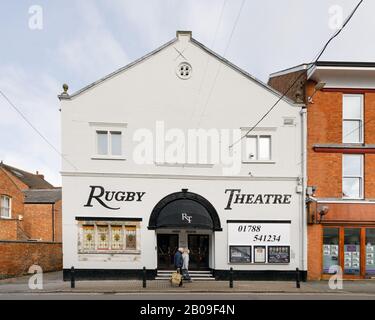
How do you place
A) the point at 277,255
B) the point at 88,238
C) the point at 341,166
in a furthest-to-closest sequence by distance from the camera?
the point at 341,166, the point at 277,255, the point at 88,238

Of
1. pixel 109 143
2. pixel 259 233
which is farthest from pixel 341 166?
pixel 109 143

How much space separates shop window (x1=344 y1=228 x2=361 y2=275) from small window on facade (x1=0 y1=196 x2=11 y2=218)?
24334 millimetres

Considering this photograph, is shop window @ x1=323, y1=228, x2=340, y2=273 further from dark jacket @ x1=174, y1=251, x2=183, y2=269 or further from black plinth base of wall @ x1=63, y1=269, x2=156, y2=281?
black plinth base of wall @ x1=63, y1=269, x2=156, y2=281

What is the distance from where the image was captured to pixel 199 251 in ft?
49.7

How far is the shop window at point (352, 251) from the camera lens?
14766 mm

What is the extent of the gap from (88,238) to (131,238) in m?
2.10

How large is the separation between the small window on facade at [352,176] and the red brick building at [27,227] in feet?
58.4

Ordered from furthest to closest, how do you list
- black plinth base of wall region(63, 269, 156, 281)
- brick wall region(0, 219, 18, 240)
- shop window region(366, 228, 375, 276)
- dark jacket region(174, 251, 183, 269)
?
brick wall region(0, 219, 18, 240) → shop window region(366, 228, 375, 276) → black plinth base of wall region(63, 269, 156, 281) → dark jacket region(174, 251, 183, 269)

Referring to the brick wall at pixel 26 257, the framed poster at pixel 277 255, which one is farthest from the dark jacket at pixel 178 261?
the brick wall at pixel 26 257

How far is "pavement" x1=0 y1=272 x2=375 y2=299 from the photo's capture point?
37.4 ft

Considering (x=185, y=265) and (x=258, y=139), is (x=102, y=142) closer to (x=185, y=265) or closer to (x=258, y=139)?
(x=185, y=265)

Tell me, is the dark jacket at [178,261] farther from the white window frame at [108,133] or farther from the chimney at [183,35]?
the chimney at [183,35]

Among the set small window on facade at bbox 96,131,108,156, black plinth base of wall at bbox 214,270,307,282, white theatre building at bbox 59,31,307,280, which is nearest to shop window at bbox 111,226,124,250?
white theatre building at bbox 59,31,307,280
